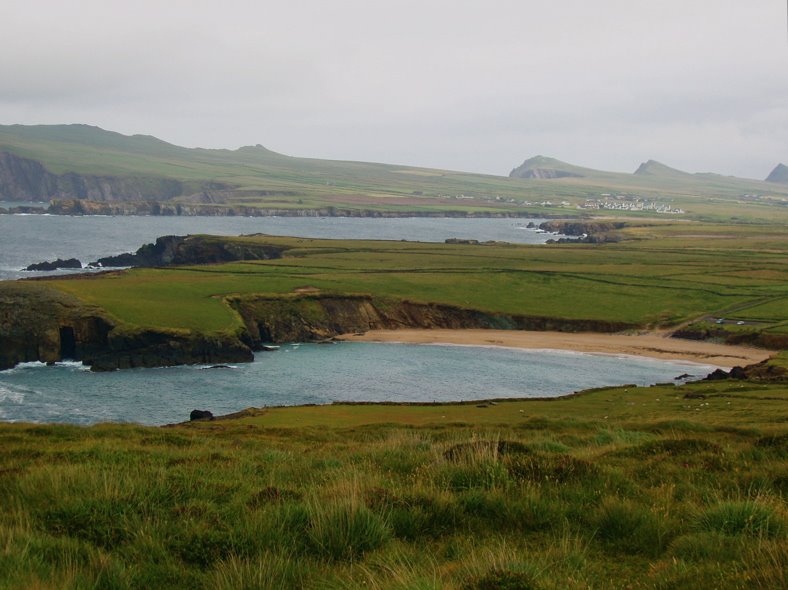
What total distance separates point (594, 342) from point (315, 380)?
31.5 m

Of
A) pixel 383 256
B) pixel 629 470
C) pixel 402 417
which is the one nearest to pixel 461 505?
pixel 629 470

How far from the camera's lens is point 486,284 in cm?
10038

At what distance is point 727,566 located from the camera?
785 cm

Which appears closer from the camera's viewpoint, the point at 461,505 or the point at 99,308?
the point at 461,505

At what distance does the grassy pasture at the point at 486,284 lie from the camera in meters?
80.3

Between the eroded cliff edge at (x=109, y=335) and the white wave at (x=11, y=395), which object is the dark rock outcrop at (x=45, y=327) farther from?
the white wave at (x=11, y=395)

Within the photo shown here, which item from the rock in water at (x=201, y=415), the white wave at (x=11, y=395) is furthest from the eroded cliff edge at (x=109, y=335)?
the rock in water at (x=201, y=415)

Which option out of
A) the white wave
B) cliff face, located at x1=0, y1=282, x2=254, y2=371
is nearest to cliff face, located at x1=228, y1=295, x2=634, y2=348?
cliff face, located at x1=0, y1=282, x2=254, y2=371

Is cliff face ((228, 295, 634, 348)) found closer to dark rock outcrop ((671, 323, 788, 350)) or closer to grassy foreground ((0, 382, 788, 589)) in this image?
dark rock outcrop ((671, 323, 788, 350))

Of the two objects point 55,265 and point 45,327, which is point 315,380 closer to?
point 45,327

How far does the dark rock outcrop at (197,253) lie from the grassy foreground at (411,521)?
4389 inches

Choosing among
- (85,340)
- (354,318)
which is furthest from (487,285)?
(85,340)

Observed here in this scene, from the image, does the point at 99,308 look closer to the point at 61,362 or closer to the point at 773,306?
the point at 61,362

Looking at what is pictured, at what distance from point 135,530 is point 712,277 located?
109091 millimetres
